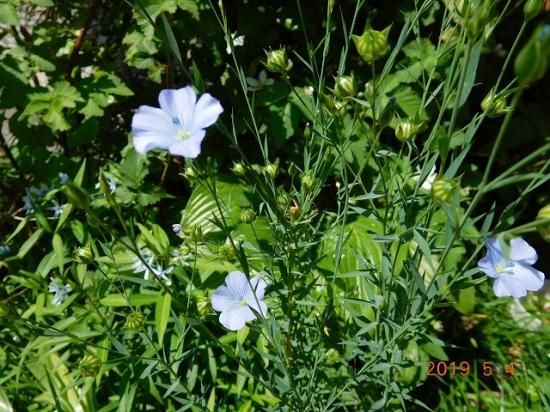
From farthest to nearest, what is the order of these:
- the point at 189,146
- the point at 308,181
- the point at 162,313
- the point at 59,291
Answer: the point at 59,291, the point at 162,313, the point at 308,181, the point at 189,146

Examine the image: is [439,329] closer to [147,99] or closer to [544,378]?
[544,378]

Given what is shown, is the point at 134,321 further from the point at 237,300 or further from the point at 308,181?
the point at 308,181

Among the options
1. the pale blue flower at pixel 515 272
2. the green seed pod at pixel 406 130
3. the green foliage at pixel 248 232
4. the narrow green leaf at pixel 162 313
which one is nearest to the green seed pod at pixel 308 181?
the green foliage at pixel 248 232

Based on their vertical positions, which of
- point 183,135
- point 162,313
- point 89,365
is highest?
point 183,135

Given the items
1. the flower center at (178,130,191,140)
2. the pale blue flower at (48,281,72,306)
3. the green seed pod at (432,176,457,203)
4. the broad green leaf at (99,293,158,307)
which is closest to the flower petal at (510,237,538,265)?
the green seed pod at (432,176,457,203)

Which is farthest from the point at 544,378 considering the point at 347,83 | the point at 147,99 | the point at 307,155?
the point at 147,99

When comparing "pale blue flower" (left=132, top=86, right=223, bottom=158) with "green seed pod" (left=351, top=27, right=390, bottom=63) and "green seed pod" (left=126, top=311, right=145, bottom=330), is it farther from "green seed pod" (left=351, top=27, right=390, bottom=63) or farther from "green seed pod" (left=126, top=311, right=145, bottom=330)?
"green seed pod" (left=126, top=311, right=145, bottom=330)

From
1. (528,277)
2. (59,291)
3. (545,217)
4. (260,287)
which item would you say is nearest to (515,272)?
(528,277)

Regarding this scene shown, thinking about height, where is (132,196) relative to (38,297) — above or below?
above
